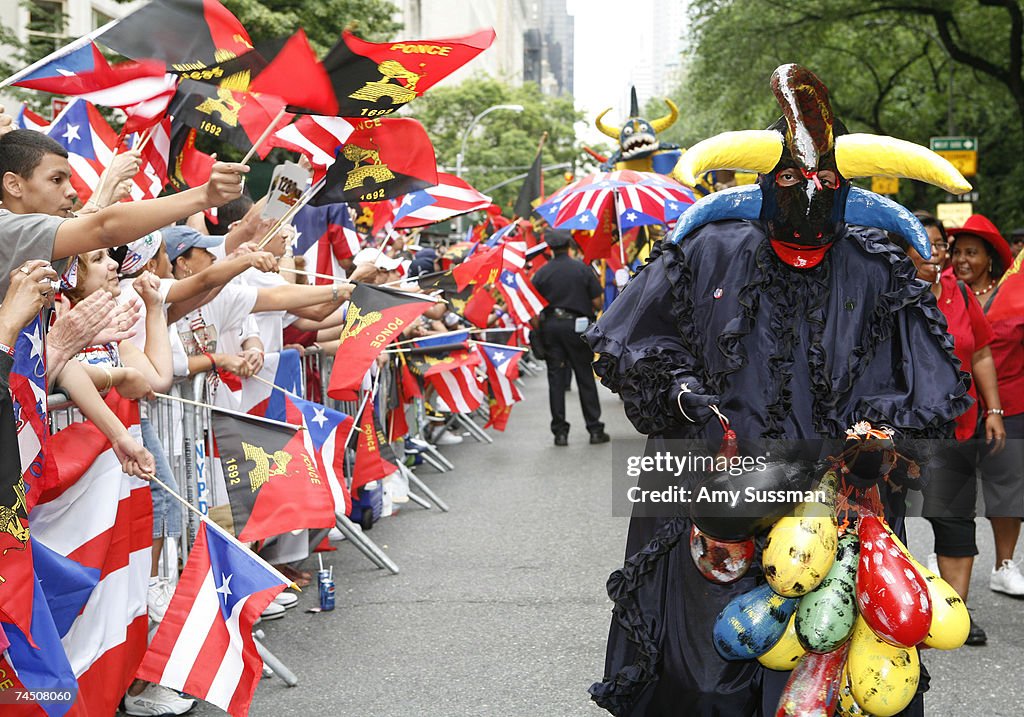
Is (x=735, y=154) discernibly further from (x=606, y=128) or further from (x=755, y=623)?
(x=606, y=128)

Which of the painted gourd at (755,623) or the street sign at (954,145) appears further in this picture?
the street sign at (954,145)

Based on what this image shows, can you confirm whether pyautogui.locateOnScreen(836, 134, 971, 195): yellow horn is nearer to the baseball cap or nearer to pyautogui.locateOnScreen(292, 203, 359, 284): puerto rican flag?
the baseball cap

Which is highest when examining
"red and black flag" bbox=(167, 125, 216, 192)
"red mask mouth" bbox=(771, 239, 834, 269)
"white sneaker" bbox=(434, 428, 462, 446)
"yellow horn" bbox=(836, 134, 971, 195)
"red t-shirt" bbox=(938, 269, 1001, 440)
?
"yellow horn" bbox=(836, 134, 971, 195)

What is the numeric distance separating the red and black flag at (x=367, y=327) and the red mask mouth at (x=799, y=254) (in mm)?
3361

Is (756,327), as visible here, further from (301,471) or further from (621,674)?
(301,471)

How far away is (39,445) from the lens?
403 cm

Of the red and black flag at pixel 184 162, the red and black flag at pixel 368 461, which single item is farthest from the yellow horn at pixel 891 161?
the red and black flag at pixel 368 461

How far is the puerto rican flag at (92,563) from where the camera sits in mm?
4211

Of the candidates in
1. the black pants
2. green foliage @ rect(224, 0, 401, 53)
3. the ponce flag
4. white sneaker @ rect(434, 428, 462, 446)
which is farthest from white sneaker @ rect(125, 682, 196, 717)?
green foliage @ rect(224, 0, 401, 53)

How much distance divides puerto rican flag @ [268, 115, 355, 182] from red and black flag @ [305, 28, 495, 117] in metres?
0.72

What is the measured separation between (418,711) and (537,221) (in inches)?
609

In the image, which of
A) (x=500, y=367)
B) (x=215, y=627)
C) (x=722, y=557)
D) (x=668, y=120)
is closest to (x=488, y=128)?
(x=668, y=120)

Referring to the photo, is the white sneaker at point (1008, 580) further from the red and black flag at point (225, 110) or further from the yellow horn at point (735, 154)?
the red and black flag at point (225, 110)

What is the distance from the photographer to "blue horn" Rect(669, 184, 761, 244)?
153 inches
